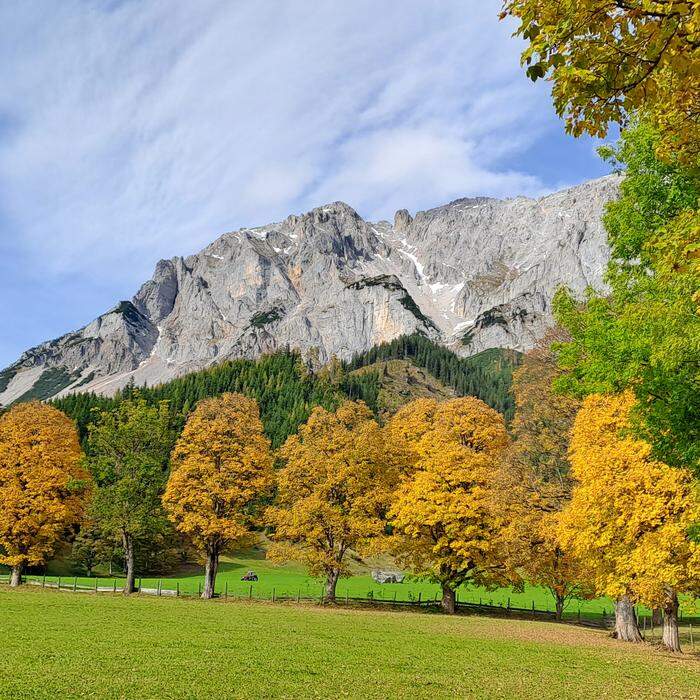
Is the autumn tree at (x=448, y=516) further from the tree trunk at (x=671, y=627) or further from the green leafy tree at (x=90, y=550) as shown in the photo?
the green leafy tree at (x=90, y=550)

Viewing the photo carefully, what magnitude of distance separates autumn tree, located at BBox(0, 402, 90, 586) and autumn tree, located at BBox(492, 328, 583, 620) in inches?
1367

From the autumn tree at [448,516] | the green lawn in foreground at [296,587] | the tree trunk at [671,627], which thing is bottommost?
the green lawn in foreground at [296,587]

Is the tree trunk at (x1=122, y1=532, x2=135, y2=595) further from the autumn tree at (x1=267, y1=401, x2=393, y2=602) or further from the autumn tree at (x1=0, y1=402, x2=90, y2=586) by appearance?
the autumn tree at (x1=267, y1=401, x2=393, y2=602)

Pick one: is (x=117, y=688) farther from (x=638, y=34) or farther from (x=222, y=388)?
(x=222, y=388)

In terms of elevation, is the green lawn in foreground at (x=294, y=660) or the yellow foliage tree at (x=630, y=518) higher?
the yellow foliage tree at (x=630, y=518)

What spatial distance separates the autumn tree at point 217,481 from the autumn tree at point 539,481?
725 inches

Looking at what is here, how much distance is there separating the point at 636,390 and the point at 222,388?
169 metres

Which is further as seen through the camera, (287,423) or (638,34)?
(287,423)

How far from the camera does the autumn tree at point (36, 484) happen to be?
4512 centimetres

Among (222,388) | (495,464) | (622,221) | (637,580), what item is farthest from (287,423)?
(622,221)

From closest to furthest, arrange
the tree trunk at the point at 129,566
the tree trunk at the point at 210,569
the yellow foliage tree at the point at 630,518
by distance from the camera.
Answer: the yellow foliage tree at the point at 630,518 → the tree trunk at the point at 210,569 → the tree trunk at the point at 129,566

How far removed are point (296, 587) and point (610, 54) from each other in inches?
2597

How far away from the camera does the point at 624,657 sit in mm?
22922

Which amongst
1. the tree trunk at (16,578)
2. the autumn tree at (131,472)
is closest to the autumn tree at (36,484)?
the tree trunk at (16,578)
